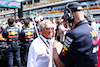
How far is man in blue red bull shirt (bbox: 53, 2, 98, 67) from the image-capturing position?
1.30m

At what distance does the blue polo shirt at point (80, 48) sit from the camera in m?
1.29

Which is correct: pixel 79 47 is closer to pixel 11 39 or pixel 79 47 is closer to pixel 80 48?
pixel 80 48

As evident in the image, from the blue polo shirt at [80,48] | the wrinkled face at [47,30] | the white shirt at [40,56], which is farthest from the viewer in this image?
the wrinkled face at [47,30]

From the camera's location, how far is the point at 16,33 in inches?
155

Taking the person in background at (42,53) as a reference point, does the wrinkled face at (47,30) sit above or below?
above

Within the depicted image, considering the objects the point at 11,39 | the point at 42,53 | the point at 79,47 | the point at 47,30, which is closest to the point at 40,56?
the point at 42,53

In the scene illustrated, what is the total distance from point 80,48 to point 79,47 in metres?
0.01

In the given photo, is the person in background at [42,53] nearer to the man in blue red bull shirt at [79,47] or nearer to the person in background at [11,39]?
the man in blue red bull shirt at [79,47]

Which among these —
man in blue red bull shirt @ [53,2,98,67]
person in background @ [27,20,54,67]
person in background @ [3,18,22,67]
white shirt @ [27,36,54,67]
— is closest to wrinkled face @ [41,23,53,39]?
person in background @ [27,20,54,67]

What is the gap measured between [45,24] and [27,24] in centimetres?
222

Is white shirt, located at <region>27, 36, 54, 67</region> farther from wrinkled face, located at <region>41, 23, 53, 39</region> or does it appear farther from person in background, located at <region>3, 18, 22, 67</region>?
person in background, located at <region>3, 18, 22, 67</region>

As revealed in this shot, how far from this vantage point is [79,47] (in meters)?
1.29

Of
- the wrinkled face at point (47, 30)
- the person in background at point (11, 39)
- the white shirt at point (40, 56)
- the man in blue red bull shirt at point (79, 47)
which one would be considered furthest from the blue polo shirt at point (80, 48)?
the person in background at point (11, 39)

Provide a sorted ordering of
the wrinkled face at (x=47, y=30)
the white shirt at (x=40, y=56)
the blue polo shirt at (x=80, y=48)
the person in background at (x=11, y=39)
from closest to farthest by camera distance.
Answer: the blue polo shirt at (x=80, y=48) < the white shirt at (x=40, y=56) < the wrinkled face at (x=47, y=30) < the person in background at (x=11, y=39)
